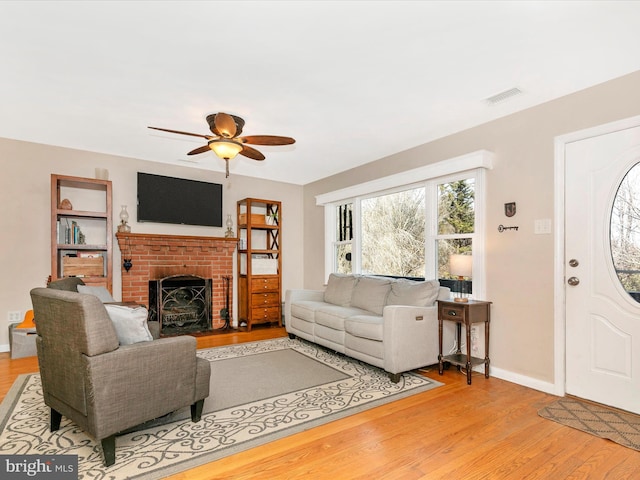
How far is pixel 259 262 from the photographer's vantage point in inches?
221

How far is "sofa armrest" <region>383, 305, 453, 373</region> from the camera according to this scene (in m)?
3.13

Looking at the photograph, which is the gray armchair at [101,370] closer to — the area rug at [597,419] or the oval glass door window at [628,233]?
the area rug at [597,419]

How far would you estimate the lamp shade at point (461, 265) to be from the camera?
3256 mm

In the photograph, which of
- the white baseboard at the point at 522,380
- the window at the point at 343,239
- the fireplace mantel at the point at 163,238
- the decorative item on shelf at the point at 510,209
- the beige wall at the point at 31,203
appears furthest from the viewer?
the window at the point at 343,239

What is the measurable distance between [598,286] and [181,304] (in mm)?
4946

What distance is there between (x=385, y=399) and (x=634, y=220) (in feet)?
7.47

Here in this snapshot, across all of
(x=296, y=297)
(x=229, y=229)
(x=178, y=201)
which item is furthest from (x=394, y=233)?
(x=178, y=201)

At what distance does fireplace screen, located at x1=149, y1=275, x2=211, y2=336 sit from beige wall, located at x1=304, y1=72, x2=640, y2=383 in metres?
3.96

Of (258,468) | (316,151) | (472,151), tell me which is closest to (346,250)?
(316,151)

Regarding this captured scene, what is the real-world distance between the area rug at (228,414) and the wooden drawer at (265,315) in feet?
5.14

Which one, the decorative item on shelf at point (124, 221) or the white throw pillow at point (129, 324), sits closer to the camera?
the white throw pillow at point (129, 324)

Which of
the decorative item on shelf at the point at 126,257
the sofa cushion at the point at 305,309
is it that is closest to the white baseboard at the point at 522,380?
the sofa cushion at the point at 305,309

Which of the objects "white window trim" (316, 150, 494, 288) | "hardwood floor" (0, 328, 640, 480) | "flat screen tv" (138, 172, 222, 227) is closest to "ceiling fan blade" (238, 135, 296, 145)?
"white window trim" (316, 150, 494, 288)

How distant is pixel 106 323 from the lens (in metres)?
1.87
